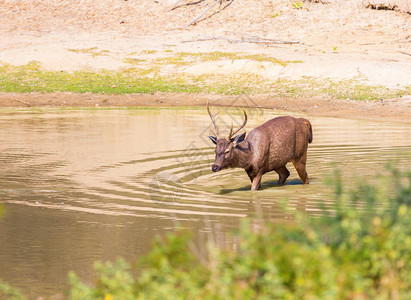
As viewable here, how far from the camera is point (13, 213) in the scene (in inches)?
363

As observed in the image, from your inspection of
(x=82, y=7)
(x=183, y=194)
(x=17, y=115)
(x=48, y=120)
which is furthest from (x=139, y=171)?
(x=82, y=7)

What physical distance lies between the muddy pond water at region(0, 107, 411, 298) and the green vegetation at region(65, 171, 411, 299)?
66.2 inches

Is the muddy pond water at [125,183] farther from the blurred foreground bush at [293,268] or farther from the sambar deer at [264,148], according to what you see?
the blurred foreground bush at [293,268]

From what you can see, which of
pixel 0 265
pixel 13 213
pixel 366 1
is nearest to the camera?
pixel 0 265

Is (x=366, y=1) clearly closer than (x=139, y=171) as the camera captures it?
No

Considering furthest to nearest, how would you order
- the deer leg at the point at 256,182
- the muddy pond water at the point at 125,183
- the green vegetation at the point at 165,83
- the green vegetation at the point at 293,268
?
the green vegetation at the point at 165,83, the deer leg at the point at 256,182, the muddy pond water at the point at 125,183, the green vegetation at the point at 293,268

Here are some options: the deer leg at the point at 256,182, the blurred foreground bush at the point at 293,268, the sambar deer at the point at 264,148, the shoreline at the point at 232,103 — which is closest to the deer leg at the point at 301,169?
the sambar deer at the point at 264,148

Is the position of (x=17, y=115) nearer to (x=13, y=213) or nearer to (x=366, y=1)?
(x=13, y=213)

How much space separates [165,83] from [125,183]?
1226 centimetres

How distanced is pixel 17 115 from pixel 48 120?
55.1 inches

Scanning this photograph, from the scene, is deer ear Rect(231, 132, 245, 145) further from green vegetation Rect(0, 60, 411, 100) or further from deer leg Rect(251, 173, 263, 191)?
green vegetation Rect(0, 60, 411, 100)

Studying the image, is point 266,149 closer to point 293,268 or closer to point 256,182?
point 256,182

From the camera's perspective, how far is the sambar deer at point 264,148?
10.9 metres

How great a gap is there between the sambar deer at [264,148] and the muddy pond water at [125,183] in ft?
1.26
